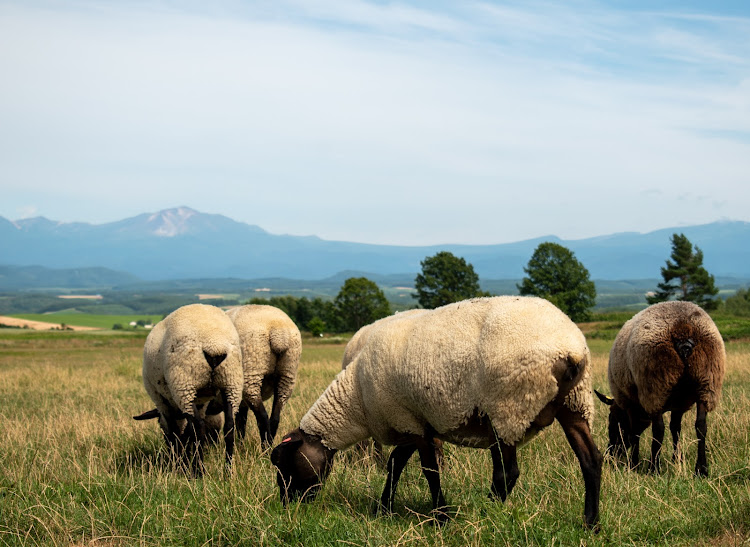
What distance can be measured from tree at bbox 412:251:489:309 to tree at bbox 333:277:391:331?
9677mm

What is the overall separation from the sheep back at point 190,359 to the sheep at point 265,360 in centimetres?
99

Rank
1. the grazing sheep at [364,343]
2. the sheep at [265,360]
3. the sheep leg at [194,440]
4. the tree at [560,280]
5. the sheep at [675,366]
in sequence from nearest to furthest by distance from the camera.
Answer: the sheep at [675,366] → the grazing sheep at [364,343] → the sheep leg at [194,440] → the sheep at [265,360] → the tree at [560,280]

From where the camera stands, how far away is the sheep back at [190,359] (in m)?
9.41

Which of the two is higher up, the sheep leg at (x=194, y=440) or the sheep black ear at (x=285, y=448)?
the sheep black ear at (x=285, y=448)

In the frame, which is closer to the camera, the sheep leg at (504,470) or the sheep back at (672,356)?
the sheep leg at (504,470)

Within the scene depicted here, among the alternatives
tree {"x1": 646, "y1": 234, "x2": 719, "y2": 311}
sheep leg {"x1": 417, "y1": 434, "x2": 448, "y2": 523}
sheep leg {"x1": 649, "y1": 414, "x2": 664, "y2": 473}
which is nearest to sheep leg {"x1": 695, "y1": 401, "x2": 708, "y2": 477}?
sheep leg {"x1": 649, "y1": 414, "x2": 664, "y2": 473}

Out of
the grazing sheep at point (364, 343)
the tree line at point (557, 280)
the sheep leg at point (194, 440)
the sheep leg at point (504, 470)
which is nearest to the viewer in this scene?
the sheep leg at point (504, 470)

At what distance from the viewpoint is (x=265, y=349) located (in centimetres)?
1116

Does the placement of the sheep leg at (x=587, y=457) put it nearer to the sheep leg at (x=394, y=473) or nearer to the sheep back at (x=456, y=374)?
the sheep back at (x=456, y=374)

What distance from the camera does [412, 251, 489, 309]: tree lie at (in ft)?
253

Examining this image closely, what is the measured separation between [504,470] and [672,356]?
11.2 feet

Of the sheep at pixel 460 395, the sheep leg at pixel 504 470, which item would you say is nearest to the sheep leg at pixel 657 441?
the sheep at pixel 460 395

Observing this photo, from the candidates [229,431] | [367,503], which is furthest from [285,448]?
[229,431]

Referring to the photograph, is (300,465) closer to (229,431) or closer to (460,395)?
(460,395)
